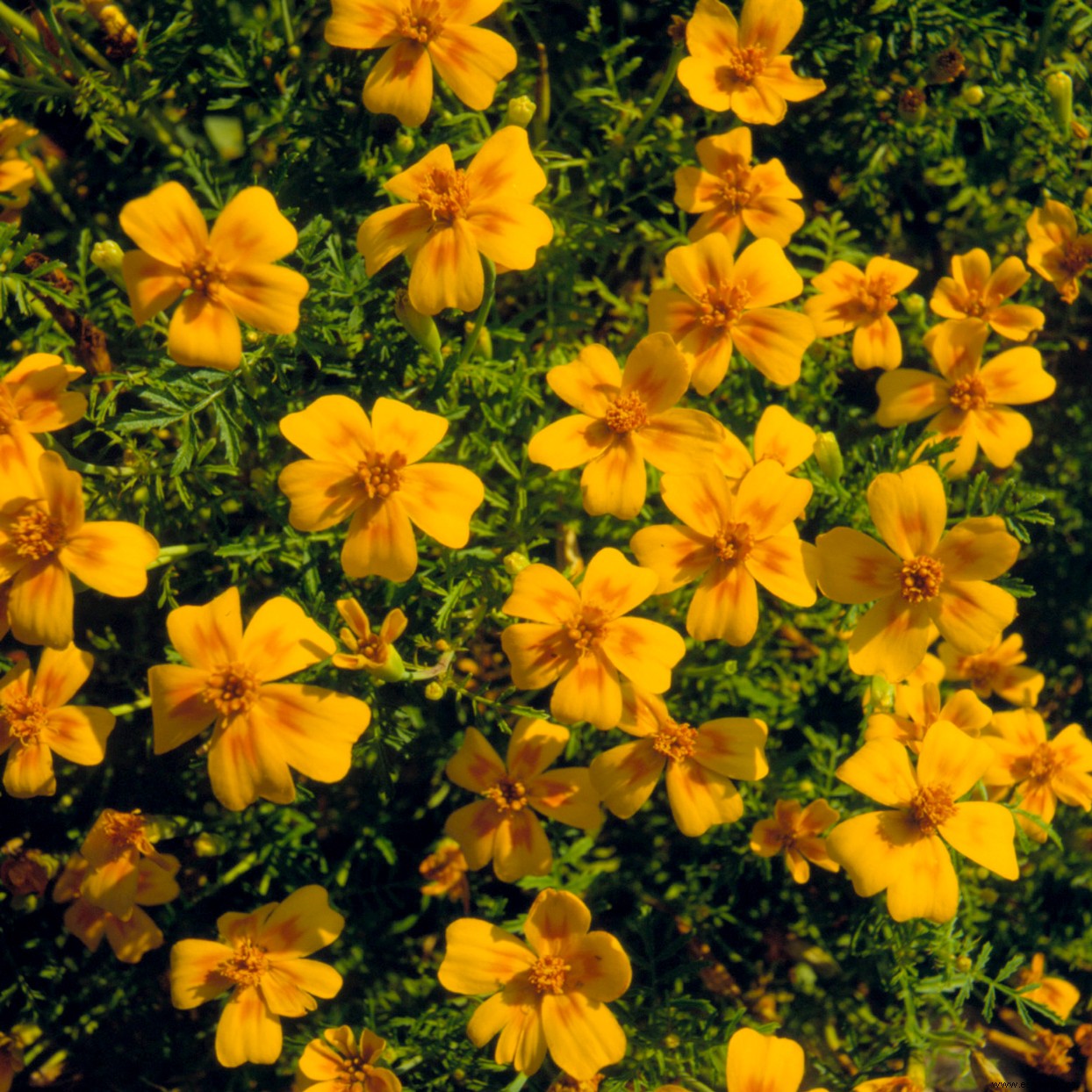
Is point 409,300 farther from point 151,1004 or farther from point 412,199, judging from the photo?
point 151,1004

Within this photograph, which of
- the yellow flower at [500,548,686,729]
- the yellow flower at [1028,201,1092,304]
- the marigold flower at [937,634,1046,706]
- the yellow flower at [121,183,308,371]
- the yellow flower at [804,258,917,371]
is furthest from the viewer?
the marigold flower at [937,634,1046,706]

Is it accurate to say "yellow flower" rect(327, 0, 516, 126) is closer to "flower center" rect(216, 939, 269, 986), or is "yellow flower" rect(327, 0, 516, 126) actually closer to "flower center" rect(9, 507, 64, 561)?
"flower center" rect(9, 507, 64, 561)

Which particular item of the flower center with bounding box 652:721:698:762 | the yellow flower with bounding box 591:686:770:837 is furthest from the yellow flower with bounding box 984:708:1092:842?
the flower center with bounding box 652:721:698:762

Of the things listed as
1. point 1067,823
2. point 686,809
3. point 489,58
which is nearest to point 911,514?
point 686,809

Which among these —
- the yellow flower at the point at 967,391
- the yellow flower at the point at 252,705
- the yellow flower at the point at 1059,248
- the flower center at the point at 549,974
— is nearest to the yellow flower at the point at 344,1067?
the flower center at the point at 549,974

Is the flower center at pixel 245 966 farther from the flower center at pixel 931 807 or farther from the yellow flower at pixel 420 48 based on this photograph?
the yellow flower at pixel 420 48

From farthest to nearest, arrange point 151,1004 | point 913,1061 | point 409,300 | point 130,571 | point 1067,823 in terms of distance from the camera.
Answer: point 1067,823, point 151,1004, point 913,1061, point 409,300, point 130,571

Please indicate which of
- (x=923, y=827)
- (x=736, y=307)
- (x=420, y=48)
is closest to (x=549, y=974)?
(x=923, y=827)
